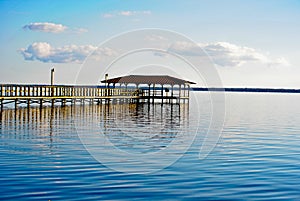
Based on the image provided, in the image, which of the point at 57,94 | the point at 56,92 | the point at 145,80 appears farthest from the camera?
the point at 145,80

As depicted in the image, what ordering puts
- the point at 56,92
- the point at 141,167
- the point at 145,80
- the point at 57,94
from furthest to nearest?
the point at 145,80 → the point at 57,94 → the point at 56,92 → the point at 141,167

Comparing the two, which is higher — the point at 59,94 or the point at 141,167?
the point at 59,94

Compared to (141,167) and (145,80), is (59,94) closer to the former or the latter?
(145,80)

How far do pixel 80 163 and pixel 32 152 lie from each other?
2346 mm

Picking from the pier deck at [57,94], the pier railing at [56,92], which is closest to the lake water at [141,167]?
the pier railing at [56,92]

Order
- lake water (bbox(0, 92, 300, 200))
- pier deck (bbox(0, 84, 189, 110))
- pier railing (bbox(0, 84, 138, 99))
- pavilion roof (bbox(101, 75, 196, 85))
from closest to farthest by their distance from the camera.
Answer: lake water (bbox(0, 92, 300, 200))
pier railing (bbox(0, 84, 138, 99))
pier deck (bbox(0, 84, 189, 110))
pavilion roof (bbox(101, 75, 196, 85))

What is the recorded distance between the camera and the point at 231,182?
10648 mm

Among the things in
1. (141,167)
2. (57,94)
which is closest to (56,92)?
(57,94)

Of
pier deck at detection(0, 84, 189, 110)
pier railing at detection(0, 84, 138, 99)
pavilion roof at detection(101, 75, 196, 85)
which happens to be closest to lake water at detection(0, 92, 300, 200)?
pier railing at detection(0, 84, 138, 99)

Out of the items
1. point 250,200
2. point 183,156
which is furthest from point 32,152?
point 250,200

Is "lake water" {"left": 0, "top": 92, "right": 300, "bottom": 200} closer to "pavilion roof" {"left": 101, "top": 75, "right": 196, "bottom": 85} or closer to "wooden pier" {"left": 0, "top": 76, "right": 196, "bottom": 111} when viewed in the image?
"wooden pier" {"left": 0, "top": 76, "right": 196, "bottom": 111}

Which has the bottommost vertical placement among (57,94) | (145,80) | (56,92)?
(57,94)

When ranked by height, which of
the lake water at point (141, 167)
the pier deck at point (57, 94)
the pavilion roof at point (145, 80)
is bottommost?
the lake water at point (141, 167)

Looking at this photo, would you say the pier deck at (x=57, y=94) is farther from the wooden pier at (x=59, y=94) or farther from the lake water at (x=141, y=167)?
the lake water at (x=141, y=167)
